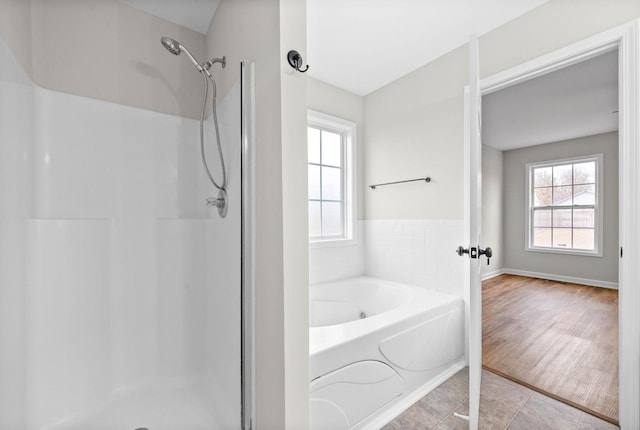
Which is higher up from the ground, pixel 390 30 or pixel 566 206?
pixel 390 30

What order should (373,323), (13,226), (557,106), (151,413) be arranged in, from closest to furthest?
(13,226) → (151,413) → (373,323) → (557,106)

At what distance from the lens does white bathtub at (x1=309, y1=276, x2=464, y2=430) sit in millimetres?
1344

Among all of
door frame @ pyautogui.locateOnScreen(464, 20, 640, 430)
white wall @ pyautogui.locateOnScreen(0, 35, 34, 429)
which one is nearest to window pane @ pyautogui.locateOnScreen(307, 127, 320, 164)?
door frame @ pyautogui.locateOnScreen(464, 20, 640, 430)

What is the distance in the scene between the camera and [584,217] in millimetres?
4477

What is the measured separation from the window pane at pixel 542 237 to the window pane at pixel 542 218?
0.08 metres

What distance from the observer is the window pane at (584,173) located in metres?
4.36

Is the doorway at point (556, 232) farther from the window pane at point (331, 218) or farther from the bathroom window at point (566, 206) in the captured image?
the window pane at point (331, 218)

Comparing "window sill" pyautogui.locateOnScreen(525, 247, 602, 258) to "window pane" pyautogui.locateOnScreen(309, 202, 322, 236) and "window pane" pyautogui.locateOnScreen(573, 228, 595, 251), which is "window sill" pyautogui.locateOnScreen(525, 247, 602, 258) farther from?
"window pane" pyautogui.locateOnScreen(309, 202, 322, 236)

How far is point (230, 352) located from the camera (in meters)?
1.33

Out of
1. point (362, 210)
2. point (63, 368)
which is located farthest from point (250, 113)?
point (362, 210)

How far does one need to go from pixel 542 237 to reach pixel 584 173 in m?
1.16

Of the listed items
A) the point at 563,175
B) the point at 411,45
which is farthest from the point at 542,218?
the point at 411,45

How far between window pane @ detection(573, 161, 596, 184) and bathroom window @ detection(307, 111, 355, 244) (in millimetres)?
4083

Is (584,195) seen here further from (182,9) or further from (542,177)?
(182,9)
